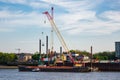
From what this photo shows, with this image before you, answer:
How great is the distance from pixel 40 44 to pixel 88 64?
34767 millimetres

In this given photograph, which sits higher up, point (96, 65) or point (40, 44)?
point (40, 44)

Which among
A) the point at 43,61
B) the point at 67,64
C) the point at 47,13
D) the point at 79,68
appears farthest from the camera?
the point at 43,61

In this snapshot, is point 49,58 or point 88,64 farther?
point 49,58

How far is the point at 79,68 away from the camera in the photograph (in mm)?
133875

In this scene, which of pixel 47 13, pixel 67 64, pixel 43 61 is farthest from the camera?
pixel 43 61

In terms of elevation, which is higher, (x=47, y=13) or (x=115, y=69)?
(x=47, y=13)

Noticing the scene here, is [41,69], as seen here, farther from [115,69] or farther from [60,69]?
[115,69]

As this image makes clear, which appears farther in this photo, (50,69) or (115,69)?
(115,69)

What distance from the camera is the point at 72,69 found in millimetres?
133875

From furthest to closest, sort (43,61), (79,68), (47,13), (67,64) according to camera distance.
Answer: (43,61), (67,64), (47,13), (79,68)

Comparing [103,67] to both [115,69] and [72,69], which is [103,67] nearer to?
[115,69]

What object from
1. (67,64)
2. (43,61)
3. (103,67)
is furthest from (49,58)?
(103,67)

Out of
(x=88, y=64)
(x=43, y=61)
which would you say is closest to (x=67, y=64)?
(x=88, y=64)

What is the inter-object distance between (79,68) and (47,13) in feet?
94.0
